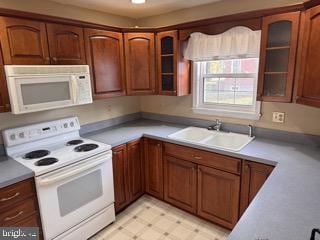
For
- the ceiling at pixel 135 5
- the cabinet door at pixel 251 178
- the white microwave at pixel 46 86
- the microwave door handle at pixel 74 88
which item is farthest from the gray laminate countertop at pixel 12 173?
the cabinet door at pixel 251 178

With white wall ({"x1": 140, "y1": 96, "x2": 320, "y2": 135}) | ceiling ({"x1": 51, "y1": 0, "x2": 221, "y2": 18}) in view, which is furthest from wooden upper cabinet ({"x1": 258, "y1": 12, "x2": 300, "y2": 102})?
ceiling ({"x1": 51, "y1": 0, "x2": 221, "y2": 18})

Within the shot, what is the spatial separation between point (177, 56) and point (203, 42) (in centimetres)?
32

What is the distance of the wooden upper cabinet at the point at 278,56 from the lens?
68.4 inches

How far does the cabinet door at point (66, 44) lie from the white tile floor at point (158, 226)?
5.71 ft

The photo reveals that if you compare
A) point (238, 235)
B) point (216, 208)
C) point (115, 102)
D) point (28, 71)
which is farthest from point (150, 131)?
point (238, 235)

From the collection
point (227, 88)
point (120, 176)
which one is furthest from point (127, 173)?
point (227, 88)

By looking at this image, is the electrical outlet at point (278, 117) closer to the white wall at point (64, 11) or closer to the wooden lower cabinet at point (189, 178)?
the wooden lower cabinet at point (189, 178)

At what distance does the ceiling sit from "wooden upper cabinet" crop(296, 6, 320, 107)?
107cm

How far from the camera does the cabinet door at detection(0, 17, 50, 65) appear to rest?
65.3 inches

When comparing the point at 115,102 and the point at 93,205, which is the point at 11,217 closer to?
the point at 93,205

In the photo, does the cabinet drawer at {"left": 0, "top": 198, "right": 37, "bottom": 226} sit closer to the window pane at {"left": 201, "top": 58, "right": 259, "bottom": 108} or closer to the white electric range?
the white electric range

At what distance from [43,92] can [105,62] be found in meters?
0.78

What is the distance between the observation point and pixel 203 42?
2373 millimetres

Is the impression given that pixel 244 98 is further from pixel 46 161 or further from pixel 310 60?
pixel 46 161
